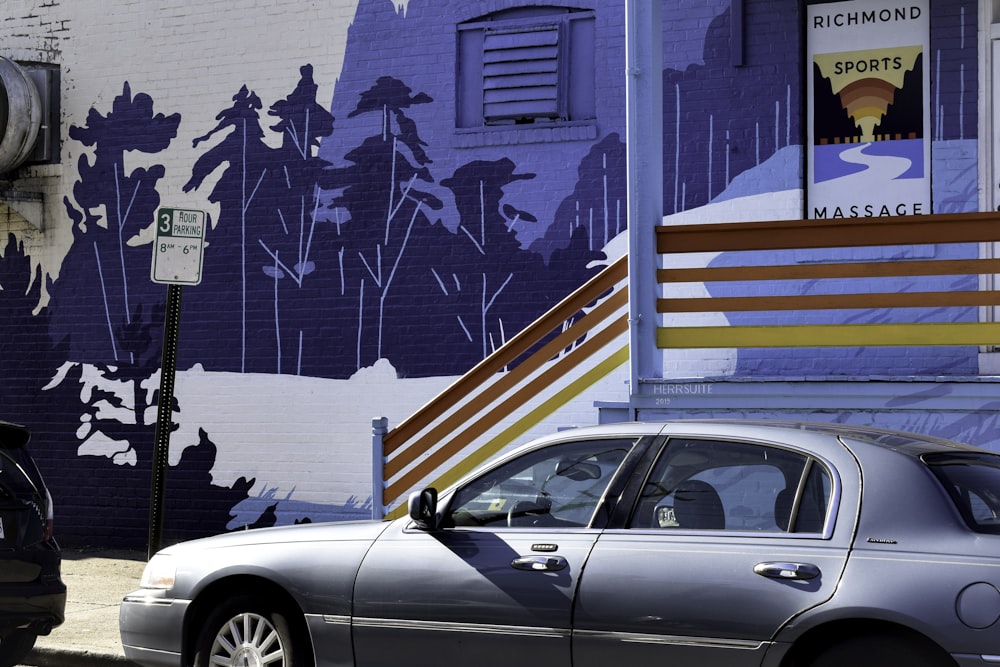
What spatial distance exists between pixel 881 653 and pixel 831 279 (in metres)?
4.43

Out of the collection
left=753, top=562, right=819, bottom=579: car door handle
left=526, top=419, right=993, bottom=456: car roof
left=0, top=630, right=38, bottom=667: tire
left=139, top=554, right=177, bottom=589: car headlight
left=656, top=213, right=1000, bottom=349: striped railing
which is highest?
left=656, top=213, right=1000, bottom=349: striped railing

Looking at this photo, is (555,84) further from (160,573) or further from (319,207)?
(160,573)

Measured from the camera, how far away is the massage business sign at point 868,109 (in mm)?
10203

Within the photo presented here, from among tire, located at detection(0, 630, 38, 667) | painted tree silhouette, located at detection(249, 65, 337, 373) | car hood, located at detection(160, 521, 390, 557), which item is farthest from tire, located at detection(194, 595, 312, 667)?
painted tree silhouette, located at detection(249, 65, 337, 373)

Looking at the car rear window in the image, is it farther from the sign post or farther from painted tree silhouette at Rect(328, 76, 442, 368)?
painted tree silhouette at Rect(328, 76, 442, 368)

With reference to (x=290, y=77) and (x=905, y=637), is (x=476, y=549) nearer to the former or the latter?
(x=905, y=637)

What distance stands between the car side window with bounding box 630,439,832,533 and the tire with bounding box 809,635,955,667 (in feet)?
1.53

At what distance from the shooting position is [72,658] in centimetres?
801

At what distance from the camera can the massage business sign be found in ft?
33.5

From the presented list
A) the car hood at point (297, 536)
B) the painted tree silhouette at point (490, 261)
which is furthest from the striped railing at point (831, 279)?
the car hood at point (297, 536)

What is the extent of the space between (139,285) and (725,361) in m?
6.16

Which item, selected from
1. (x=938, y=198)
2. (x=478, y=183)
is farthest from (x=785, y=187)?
(x=478, y=183)

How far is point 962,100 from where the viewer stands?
10.0 m

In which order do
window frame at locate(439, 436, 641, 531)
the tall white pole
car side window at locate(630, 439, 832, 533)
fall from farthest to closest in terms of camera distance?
the tall white pole → window frame at locate(439, 436, 641, 531) → car side window at locate(630, 439, 832, 533)
